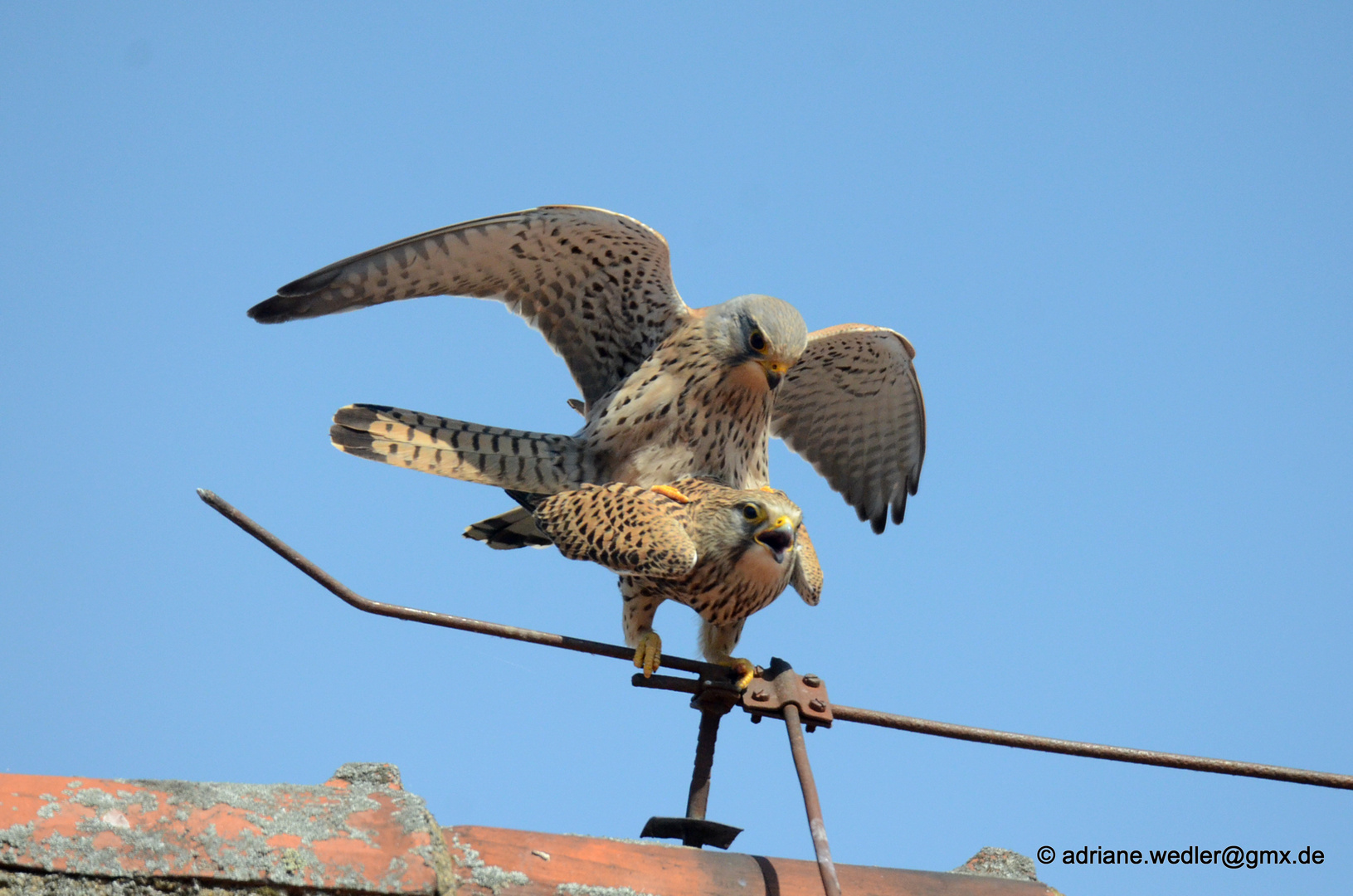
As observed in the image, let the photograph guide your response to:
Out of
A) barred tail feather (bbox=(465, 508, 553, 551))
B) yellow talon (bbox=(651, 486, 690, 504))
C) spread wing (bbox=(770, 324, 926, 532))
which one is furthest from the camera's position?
spread wing (bbox=(770, 324, 926, 532))

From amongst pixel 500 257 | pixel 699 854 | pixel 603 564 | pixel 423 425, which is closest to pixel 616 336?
pixel 500 257

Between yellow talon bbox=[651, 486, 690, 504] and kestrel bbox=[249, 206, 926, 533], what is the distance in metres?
0.28

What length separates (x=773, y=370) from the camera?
464cm

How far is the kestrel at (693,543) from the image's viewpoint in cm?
405

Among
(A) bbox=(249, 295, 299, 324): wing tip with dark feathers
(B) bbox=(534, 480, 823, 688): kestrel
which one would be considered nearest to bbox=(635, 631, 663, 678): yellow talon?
(B) bbox=(534, 480, 823, 688): kestrel

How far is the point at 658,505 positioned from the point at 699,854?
153cm

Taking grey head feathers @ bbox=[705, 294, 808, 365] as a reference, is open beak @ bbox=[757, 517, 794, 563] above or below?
below

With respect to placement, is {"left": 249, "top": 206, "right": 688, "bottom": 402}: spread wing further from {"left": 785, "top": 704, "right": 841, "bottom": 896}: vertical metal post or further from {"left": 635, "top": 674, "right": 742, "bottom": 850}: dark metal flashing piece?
{"left": 785, "top": 704, "right": 841, "bottom": 896}: vertical metal post

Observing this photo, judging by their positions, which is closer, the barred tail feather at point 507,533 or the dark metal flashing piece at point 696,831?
the dark metal flashing piece at point 696,831

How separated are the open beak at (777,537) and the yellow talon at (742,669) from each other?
13.6 inches

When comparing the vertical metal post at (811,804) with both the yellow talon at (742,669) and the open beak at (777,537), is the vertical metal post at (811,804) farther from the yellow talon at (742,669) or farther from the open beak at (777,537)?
the open beak at (777,537)

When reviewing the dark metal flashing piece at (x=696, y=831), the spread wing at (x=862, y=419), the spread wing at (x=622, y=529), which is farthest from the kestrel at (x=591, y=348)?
the dark metal flashing piece at (x=696, y=831)

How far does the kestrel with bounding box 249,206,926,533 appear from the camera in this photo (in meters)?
4.64

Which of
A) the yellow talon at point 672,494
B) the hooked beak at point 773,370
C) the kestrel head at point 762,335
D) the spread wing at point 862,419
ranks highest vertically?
the spread wing at point 862,419
